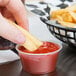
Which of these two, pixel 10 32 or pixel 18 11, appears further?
pixel 18 11

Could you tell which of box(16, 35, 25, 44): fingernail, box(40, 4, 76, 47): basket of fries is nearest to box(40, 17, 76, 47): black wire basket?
box(40, 4, 76, 47): basket of fries

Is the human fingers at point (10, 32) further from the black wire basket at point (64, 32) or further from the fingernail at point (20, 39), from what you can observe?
the black wire basket at point (64, 32)

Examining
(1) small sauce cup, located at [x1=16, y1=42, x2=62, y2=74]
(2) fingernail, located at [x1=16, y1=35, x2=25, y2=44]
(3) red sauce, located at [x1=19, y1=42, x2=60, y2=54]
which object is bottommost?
(1) small sauce cup, located at [x1=16, y1=42, x2=62, y2=74]

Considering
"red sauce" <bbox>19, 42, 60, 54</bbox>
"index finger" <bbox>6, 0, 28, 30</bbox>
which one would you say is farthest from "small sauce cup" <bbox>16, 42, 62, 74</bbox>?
"index finger" <bbox>6, 0, 28, 30</bbox>

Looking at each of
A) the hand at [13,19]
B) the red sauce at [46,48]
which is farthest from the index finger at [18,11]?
the red sauce at [46,48]

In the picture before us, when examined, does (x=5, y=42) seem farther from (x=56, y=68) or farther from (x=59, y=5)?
(x=59, y=5)

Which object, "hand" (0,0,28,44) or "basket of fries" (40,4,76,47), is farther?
"basket of fries" (40,4,76,47)

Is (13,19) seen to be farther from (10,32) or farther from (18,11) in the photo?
(10,32)

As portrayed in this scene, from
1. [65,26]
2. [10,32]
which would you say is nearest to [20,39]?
[10,32]

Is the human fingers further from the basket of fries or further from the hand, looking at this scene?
the basket of fries

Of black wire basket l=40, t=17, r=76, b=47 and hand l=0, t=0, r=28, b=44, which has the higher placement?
hand l=0, t=0, r=28, b=44
